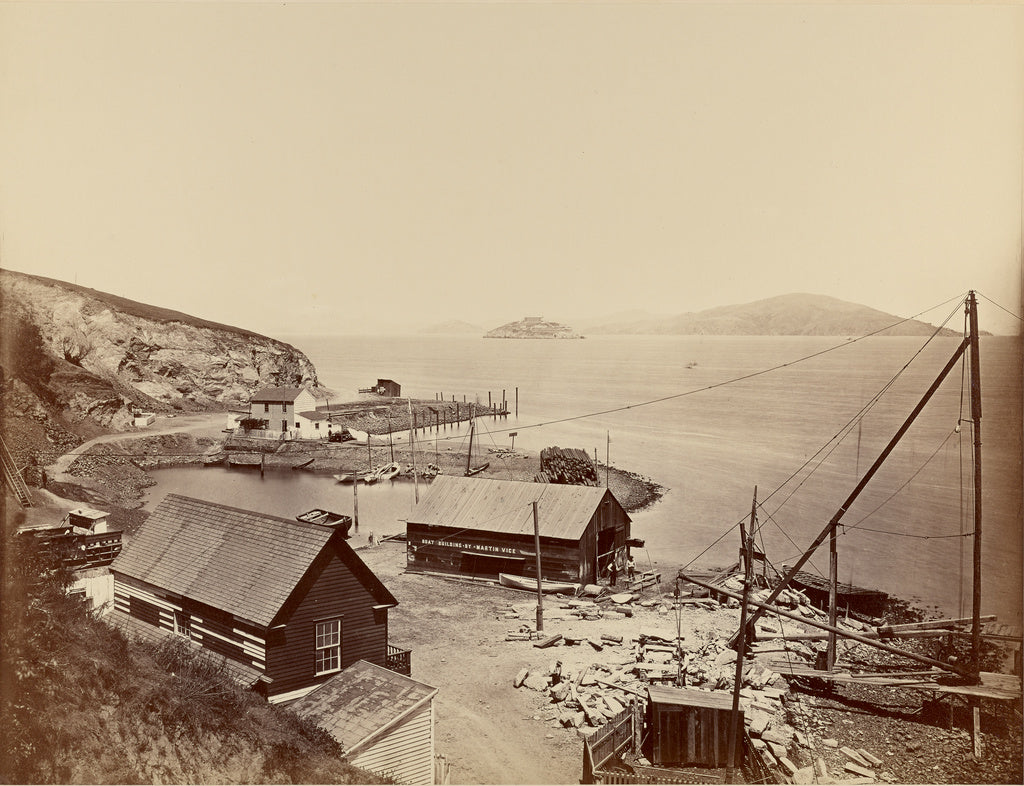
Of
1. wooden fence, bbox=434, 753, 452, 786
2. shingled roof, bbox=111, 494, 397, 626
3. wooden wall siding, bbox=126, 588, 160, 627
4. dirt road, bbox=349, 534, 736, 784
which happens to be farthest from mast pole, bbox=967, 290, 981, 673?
wooden wall siding, bbox=126, 588, 160, 627

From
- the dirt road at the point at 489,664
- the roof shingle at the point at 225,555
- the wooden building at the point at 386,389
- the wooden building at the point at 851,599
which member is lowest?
the wooden building at the point at 851,599

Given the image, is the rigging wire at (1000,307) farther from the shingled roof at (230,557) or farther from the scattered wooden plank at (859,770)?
the shingled roof at (230,557)

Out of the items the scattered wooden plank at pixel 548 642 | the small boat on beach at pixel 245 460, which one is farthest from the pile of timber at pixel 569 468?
the scattered wooden plank at pixel 548 642

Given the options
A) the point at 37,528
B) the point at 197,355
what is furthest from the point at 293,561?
the point at 197,355

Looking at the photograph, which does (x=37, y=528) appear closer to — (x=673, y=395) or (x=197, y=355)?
(x=197, y=355)

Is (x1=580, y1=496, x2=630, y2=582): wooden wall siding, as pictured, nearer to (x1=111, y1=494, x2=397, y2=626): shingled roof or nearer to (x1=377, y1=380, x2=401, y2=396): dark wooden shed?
(x1=111, y1=494, x2=397, y2=626): shingled roof

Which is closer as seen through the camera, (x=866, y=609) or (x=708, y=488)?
(x=866, y=609)
